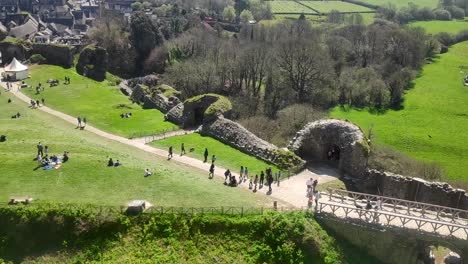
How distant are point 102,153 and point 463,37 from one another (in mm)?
131495

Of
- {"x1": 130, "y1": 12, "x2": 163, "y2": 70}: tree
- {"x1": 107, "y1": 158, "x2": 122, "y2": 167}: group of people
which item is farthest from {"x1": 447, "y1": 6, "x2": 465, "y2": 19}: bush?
{"x1": 107, "y1": 158, "x2": 122, "y2": 167}: group of people

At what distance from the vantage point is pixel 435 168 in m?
54.2

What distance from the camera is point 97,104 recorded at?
67.0 meters

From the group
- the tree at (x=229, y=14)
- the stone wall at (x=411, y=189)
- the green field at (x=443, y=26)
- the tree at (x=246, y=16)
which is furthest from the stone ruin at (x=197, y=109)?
the green field at (x=443, y=26)

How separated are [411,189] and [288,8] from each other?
489 ft

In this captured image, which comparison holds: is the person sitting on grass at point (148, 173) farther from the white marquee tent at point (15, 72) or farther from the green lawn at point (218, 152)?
the white marquee tent at point (15, 72)

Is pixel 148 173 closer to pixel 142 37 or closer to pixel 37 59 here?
pixel 37 59

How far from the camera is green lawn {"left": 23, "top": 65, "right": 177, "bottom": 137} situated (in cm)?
5722

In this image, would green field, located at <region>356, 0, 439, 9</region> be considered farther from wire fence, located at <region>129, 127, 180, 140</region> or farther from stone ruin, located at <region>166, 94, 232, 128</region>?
wire fence, located at <region>129, 127, 180, 140</region>

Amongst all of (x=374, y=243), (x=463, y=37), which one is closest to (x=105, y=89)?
(x=374, y=243)

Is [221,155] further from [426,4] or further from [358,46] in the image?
[426,4]

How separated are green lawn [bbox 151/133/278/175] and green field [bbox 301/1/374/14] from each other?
135 m

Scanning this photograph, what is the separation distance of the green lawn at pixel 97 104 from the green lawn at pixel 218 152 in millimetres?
4605

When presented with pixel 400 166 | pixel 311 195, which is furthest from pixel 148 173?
pixel 400 166
